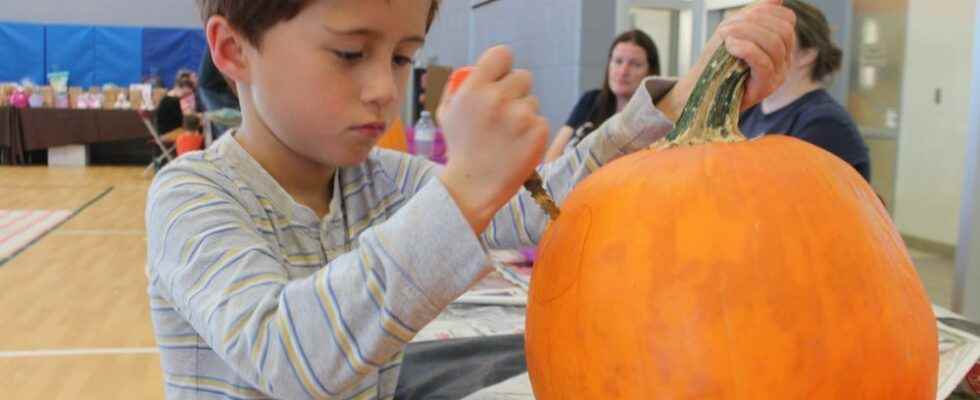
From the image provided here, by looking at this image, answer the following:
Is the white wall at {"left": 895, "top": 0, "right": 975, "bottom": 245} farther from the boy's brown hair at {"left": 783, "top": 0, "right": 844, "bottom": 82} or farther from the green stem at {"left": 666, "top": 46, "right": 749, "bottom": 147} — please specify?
the green stem at {"left": 666, "top": 46, "right": 749, "bottom": 147}

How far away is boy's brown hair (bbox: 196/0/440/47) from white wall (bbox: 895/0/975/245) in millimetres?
4153

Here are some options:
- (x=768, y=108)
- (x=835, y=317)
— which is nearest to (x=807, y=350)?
(x=835, y=317)

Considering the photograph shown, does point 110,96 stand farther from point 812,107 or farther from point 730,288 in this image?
point 730,288

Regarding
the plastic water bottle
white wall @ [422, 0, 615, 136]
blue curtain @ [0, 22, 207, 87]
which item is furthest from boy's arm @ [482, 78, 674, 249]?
blue curtain @ [0, 22, 207, 87]

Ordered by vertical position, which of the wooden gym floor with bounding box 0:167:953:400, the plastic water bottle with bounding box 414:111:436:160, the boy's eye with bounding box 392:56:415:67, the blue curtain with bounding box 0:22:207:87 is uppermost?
the blue curtain with bounding box 0:22:207:87

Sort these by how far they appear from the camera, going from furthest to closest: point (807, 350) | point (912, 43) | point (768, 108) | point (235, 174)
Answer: point (912, 43) < point (768, 108) < point (235, 174) < point (807, 350)

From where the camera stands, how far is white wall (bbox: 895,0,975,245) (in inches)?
165

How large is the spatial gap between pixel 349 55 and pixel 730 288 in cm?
34

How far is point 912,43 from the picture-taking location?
434cm

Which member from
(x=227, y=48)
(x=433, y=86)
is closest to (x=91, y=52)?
(x=433, y=86)

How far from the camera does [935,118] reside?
433 centimetres

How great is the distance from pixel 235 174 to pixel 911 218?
4.53 metres

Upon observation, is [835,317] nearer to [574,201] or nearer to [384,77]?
[574,201]

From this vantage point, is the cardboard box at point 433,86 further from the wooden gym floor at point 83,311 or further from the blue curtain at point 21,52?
the blue curtain at point 21,52
